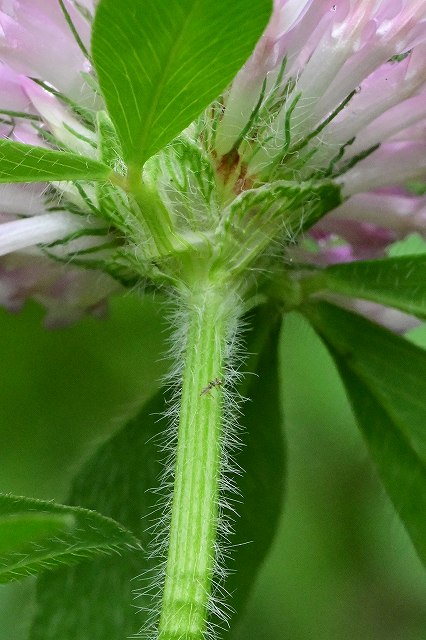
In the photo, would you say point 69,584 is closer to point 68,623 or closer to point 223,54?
point 68,623

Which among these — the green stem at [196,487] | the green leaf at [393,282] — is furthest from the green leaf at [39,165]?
the green leaf at [393,282]

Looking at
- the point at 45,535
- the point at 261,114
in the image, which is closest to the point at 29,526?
the point at 45,535

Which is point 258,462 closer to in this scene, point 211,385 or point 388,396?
point 388,396

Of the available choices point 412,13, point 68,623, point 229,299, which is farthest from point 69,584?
point 412,13

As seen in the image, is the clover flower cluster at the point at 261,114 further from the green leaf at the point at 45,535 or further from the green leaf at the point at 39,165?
the green leaf at the point at 45,535

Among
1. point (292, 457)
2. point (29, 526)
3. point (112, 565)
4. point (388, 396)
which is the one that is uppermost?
point (292, 457)

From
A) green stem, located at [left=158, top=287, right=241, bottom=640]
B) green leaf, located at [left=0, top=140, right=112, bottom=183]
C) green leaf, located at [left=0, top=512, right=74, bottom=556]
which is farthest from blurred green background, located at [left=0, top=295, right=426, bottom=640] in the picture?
green leaf, located at [left=0, top=512, right=74, bottom=556]
